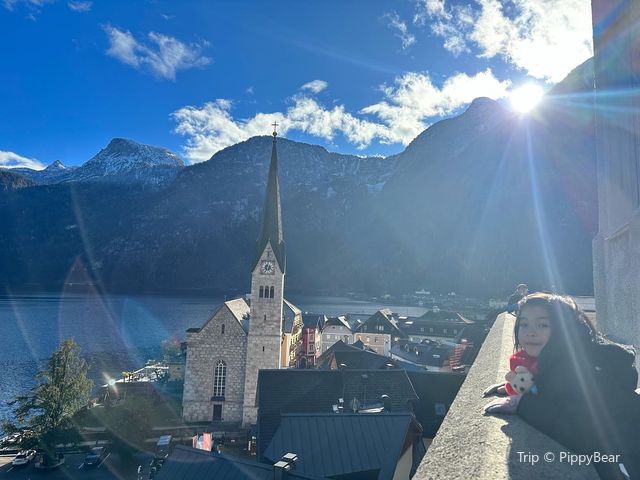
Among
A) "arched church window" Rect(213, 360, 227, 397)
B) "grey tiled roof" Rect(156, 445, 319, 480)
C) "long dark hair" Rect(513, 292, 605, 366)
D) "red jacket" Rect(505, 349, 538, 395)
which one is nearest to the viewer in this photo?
"long dark hair" Rect(513, 292, 605, 366)

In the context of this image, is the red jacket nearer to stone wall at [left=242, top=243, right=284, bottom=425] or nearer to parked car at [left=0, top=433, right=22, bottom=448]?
stone wall at [left=242, top=243, right=284, bottom=425]

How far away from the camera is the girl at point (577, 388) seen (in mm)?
2225

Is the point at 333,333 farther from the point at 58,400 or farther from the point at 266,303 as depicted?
the point at 58,400

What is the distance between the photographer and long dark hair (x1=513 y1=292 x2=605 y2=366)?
2.68 meters

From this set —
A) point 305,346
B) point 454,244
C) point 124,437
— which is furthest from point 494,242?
point 124,437

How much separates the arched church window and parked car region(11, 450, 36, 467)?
1197 cm

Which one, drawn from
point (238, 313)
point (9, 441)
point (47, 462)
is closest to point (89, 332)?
point (9, 441)

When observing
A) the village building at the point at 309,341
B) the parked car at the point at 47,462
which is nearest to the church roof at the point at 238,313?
the parked car at the point at 47,462

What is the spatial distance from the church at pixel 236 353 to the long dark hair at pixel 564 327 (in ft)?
85.3

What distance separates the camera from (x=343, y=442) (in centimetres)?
1256

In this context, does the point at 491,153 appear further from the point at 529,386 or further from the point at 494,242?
the point at 529,386

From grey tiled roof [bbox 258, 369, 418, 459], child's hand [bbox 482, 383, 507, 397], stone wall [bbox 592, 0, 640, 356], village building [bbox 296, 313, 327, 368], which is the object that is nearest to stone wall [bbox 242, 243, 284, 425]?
grey tiled roof [bbox 258, 369, 418, 459]

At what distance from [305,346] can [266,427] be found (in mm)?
31727

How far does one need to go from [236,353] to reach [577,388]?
2817cm
